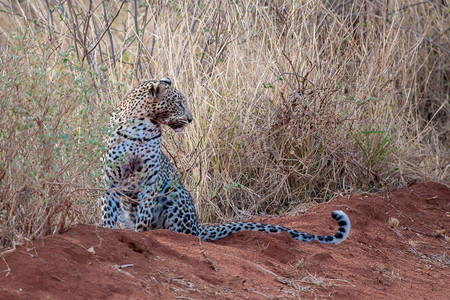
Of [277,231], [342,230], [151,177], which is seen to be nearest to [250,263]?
[277,231]

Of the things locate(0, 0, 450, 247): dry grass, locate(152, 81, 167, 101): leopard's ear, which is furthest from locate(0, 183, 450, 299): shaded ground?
locate(152, 81, 167, 101): leopard's ear

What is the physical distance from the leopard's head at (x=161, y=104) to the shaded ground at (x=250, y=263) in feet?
3.32

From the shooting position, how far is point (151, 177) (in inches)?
205

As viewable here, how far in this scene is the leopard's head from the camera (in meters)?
5.34

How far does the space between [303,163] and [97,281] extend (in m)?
3.64

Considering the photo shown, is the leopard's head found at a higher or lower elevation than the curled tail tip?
higher

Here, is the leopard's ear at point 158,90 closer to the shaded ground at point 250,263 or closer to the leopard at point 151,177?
the leopard at point 151,177

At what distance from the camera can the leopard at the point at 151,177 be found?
16.9 feet

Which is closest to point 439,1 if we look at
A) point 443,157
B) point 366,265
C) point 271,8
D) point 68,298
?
point 443,157

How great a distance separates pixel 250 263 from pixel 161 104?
5.37ft

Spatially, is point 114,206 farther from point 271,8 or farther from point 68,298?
point 271,8

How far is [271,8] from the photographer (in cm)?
743

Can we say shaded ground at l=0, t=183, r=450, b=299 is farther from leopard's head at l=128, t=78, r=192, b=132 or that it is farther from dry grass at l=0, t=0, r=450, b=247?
leopard's head at l=128, t=78, r=192, b=132

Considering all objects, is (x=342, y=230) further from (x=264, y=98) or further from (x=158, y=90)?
(x=264, y=98)
